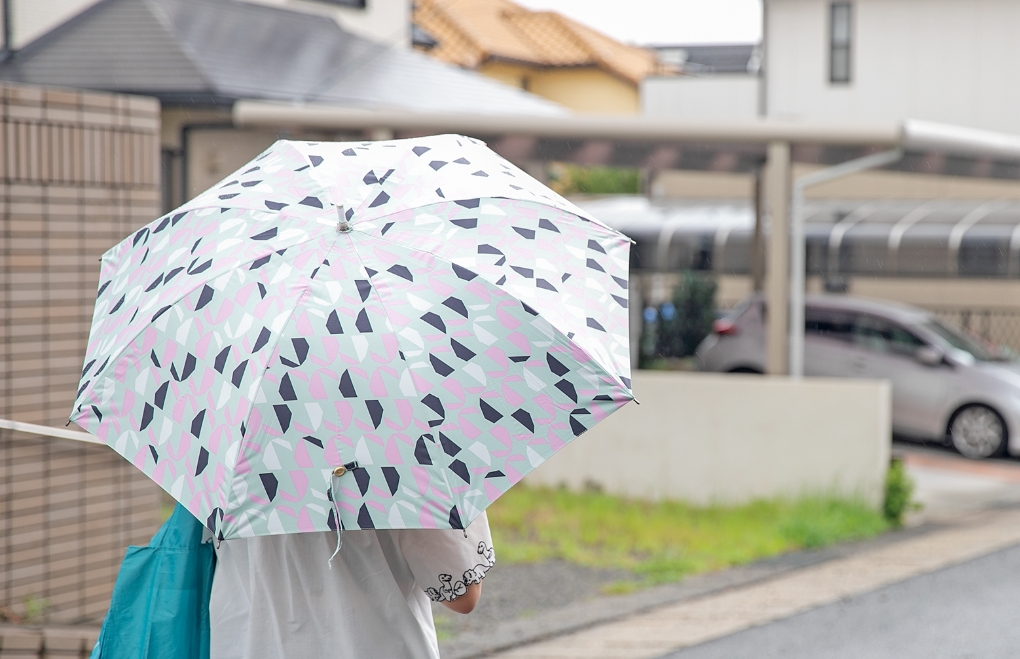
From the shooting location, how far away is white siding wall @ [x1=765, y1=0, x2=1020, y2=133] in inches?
823

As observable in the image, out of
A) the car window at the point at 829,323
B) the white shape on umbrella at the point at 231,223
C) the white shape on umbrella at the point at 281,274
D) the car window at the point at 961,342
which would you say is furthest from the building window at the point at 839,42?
the white shape on umbrella at the point at 281,274

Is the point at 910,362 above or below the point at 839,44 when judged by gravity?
below

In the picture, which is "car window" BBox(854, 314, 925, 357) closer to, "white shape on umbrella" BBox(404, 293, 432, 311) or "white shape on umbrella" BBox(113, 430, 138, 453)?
"white shape on umbrella" BBox(404, 293, 432, 311)

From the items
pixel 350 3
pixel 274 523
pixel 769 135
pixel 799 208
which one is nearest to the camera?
pixel 274 523

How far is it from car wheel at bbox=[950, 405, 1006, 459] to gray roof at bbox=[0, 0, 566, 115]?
592cm

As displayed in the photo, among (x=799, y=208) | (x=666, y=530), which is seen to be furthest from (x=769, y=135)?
(x=666, y=530)

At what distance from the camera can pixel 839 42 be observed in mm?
22469

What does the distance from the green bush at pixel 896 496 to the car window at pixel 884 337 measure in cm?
487

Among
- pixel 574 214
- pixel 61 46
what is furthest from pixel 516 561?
pixel 61 46

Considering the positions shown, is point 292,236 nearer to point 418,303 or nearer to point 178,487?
point 418,303

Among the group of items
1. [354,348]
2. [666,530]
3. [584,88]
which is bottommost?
[666,530]

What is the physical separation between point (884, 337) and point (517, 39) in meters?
30.2

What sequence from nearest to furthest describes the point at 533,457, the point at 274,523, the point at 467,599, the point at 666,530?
the point at 274,523
the point at 533,457
the point at 467,599
the point at 666,530

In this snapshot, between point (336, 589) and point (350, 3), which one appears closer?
point (336, 589)
